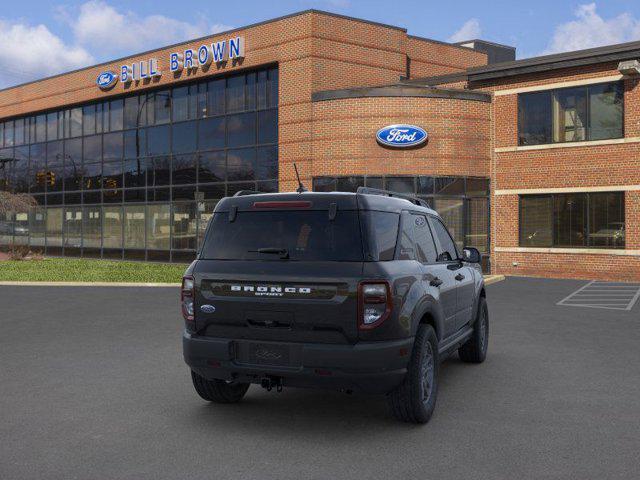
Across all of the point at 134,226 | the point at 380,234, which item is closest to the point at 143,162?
the point at 134,226

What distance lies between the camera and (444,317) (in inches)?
258

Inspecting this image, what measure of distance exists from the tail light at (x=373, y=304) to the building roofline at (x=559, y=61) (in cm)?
1897

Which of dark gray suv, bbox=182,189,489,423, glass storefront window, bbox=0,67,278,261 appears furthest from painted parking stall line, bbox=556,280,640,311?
dark gray suv, bbox=182,189,489,423

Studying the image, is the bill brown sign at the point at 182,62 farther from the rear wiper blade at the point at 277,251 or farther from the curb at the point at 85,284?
the rear wiper blade at the point at 277,251

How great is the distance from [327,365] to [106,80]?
96.4 feet

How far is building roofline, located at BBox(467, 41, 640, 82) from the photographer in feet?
68.4

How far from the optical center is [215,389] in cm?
623

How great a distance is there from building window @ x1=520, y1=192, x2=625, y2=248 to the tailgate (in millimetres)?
18475

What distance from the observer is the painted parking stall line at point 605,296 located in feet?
48.1

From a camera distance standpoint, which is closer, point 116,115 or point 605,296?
point 605,296

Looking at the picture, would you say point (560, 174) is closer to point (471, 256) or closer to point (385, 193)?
point (471, 256)

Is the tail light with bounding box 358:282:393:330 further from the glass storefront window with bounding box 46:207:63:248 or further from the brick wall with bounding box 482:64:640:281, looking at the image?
the glass storefront window with bounding box 46:207:63:248

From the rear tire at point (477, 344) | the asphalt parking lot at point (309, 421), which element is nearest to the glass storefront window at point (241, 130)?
the asphalt parking lot at point (309, 421)

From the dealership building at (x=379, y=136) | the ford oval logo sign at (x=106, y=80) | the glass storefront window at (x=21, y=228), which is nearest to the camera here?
the dealership building at (x=379, y=136)
